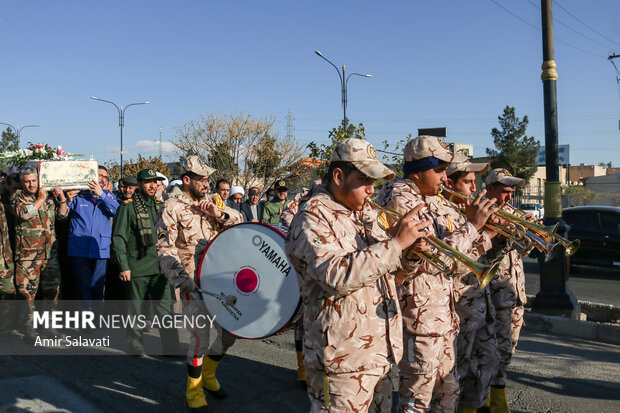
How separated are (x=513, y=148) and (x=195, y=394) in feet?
164

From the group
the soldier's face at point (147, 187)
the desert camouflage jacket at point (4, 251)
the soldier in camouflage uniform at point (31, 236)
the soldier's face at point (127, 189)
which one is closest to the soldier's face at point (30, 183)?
the soldier in camouflage uniform at point (31, 236)

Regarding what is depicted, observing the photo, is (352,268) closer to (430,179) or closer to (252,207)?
(430,179)

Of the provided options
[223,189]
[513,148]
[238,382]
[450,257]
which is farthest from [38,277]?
[513,148]

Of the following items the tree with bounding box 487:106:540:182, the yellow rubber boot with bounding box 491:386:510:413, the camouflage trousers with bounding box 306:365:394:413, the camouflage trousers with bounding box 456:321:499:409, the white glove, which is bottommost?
the yellow rubber boot with bounding box 491:386:510:413

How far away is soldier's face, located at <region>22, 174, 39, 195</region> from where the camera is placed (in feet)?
20.5

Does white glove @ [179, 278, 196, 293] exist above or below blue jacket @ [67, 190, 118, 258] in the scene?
below

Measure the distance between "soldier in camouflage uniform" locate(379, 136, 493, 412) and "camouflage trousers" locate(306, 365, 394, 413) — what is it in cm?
55

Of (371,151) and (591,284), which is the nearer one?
(371,151)

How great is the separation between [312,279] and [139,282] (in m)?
3.93

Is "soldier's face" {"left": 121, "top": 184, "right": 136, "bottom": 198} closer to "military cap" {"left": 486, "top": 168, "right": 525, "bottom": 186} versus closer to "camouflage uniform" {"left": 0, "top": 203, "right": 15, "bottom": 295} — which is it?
"camouflage uniform" {"left": 0, "top": 203, "right": 15, "bottom": 295}

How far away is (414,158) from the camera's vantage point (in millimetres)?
3201

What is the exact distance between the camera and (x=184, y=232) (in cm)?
434

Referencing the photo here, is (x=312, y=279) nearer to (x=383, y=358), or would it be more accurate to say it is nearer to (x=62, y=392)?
(x=383, y=358)

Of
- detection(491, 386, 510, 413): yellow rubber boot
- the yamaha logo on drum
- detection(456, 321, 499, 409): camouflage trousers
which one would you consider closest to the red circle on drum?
the yamaha logo on drum
